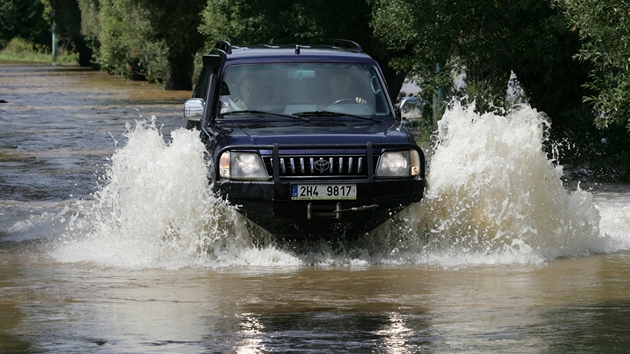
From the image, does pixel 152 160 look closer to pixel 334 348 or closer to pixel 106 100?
pixel 334 348

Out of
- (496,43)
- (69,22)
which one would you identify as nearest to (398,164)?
(496,43)

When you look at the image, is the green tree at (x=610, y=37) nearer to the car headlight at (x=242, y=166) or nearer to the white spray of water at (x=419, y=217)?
the white spray of water at (x=419, y=217)

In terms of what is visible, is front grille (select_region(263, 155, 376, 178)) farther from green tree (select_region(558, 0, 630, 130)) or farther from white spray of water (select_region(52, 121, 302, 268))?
green tree (select_region(558, 0, 630, 130))

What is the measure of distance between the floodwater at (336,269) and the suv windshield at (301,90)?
0.67m

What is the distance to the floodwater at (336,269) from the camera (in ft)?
26.9

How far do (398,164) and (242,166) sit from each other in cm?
129

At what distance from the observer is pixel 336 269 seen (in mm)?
11148

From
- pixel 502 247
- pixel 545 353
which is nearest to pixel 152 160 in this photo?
pixel 502 247

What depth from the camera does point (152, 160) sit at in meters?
11.9

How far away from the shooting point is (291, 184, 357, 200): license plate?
1090cm

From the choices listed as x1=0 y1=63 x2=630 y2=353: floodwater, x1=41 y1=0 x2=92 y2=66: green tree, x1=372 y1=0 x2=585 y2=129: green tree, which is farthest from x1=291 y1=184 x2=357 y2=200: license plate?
x1=41 y1=0 x2=92 y2=66: green tree

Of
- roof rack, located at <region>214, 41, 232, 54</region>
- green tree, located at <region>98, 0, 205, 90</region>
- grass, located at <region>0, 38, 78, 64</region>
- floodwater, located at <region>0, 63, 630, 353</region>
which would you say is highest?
grass, located at <region>0, 38, 78, 64</region>

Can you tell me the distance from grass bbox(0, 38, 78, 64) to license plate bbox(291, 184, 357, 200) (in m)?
93.0

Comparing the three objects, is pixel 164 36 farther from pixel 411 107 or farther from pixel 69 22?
pixel 411 107
